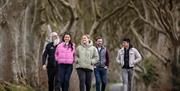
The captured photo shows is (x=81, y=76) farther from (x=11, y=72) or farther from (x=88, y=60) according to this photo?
(x=11, y=72)

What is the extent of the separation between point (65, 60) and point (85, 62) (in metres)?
0.56

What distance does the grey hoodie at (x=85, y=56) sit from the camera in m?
14.8

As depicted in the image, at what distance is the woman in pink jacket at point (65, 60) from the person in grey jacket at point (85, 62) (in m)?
0.23

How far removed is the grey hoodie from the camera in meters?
14.8

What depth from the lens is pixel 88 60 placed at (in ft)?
48.7

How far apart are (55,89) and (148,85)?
13.3 meters

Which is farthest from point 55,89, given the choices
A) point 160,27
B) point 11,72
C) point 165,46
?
point 165,46

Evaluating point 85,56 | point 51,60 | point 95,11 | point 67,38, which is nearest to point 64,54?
point 67,38

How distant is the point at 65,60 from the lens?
574 inches

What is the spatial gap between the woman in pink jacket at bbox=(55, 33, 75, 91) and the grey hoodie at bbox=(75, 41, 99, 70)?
21cm

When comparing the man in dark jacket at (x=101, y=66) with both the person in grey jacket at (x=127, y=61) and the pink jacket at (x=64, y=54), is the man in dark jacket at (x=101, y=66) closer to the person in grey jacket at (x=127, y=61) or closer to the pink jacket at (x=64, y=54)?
the person in grey jacket at (x=127, y=61)

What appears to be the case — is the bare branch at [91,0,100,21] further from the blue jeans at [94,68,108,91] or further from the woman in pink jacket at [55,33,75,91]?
the woman in pink jacket at [55,33,75,91]

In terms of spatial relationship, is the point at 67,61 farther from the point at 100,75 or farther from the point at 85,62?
the point at 100,75

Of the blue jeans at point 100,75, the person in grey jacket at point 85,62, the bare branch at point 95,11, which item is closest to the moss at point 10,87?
the person in grey jacket at point 85,62
